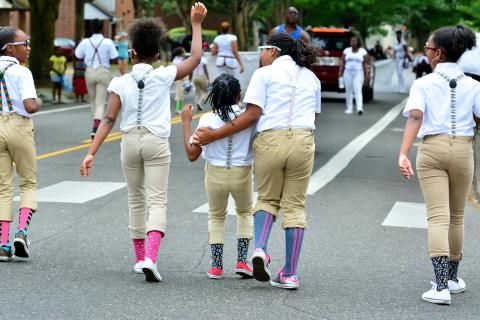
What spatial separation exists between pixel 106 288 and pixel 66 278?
432 millimetres

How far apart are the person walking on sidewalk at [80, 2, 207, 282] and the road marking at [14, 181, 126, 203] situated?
13.0ft

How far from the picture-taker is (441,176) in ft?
22.1

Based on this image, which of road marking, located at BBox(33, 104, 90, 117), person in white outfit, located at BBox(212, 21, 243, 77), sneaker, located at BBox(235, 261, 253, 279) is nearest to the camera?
sneaker, located at BBox(235, 261, 253, 279)

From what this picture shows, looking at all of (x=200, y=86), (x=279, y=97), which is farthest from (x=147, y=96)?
(x=200, y=86)

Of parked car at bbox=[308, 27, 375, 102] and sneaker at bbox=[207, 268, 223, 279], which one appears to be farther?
parked car at bbox=[308, 27, 375, 102]

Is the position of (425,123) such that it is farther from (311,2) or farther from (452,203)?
(311,2)

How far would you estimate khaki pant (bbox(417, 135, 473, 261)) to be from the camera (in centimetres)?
668

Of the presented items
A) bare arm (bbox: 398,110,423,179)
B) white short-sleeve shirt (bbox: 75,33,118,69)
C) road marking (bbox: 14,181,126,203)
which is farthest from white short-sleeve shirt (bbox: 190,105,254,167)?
white short-sleeve shirt (bbox: 75,33,118,69)

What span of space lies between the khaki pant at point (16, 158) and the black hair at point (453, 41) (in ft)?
9.73

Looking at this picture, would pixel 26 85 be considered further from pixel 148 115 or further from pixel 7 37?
pixel 148 115

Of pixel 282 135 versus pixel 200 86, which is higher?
pixel 282 135

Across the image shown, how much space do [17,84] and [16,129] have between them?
32 cm

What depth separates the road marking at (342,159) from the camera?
1291 centimetres

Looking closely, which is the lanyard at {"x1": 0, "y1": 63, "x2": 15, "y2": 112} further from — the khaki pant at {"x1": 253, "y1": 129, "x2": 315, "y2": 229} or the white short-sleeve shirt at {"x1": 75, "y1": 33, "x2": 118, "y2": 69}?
the white short-sleeve shirt at {"x1": 75, "y1": 33, "x2": 118, "y2": 69}
